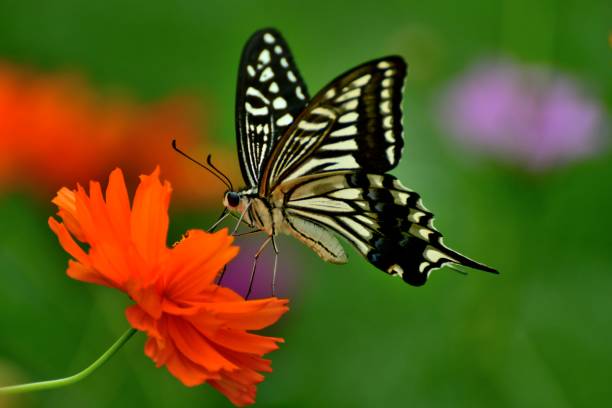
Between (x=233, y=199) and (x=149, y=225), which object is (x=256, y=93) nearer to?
(x=233, y=199)

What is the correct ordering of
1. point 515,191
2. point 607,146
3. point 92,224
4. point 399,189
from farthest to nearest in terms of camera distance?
point 607,146, point 515,191, point 399,189, point 92,224

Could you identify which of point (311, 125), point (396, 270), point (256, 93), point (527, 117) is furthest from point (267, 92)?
point (527, 117)

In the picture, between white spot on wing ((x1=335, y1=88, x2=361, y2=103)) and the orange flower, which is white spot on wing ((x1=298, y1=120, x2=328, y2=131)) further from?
the orange flower

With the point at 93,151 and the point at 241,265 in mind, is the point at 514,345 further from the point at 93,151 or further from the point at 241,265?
the point at 93,151

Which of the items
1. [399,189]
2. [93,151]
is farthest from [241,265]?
[399,189]

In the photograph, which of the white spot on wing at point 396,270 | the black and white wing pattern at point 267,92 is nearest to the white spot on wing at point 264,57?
the black and white wing pattern at point 267,92

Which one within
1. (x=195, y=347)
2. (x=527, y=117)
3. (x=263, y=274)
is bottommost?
(x=263, y=274)

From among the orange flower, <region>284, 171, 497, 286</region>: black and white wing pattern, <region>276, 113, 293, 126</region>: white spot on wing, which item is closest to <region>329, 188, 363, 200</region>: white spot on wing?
<region>284, 171, 497, 286</region>: black and white wing pattern
